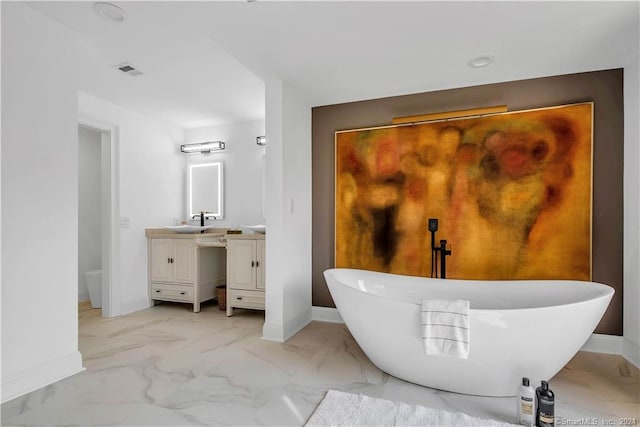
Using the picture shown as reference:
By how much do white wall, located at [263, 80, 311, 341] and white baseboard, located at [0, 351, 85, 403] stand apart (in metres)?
1.41

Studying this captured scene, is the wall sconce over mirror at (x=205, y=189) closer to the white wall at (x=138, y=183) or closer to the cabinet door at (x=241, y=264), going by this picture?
the white wall at (x=138, y=183)

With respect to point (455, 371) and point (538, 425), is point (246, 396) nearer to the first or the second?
point (455, 371)

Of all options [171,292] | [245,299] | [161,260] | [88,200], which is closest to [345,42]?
[245,299]

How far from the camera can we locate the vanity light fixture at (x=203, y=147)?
4562 millimetres

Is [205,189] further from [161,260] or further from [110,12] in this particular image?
[110,12]

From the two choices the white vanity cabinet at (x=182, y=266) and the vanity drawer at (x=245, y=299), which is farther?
the white vanity cabinet at (x=182, y=266)

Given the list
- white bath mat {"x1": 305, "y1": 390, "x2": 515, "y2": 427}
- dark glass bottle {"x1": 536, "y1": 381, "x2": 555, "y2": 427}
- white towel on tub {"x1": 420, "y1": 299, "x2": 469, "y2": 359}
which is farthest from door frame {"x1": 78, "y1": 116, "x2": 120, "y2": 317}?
dark glass bottle {"x1": 536, "y1": 381, "x2": 555, "y2": 427}

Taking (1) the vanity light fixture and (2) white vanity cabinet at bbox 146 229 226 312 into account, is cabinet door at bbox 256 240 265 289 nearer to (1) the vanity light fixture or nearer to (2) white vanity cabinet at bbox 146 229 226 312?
(2) white vanity cabinet at bbox 146 229 226 312

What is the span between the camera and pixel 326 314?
3.67 metres

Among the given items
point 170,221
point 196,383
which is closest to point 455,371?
point 196,383

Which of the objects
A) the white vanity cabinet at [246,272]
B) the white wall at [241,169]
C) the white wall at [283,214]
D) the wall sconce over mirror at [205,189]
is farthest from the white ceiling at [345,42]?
the white vanity cabinet at [246,272]

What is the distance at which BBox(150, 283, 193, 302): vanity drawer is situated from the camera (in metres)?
4.07

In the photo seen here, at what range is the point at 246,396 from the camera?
2127 mm

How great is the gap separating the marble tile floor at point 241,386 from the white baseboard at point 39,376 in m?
0.05
